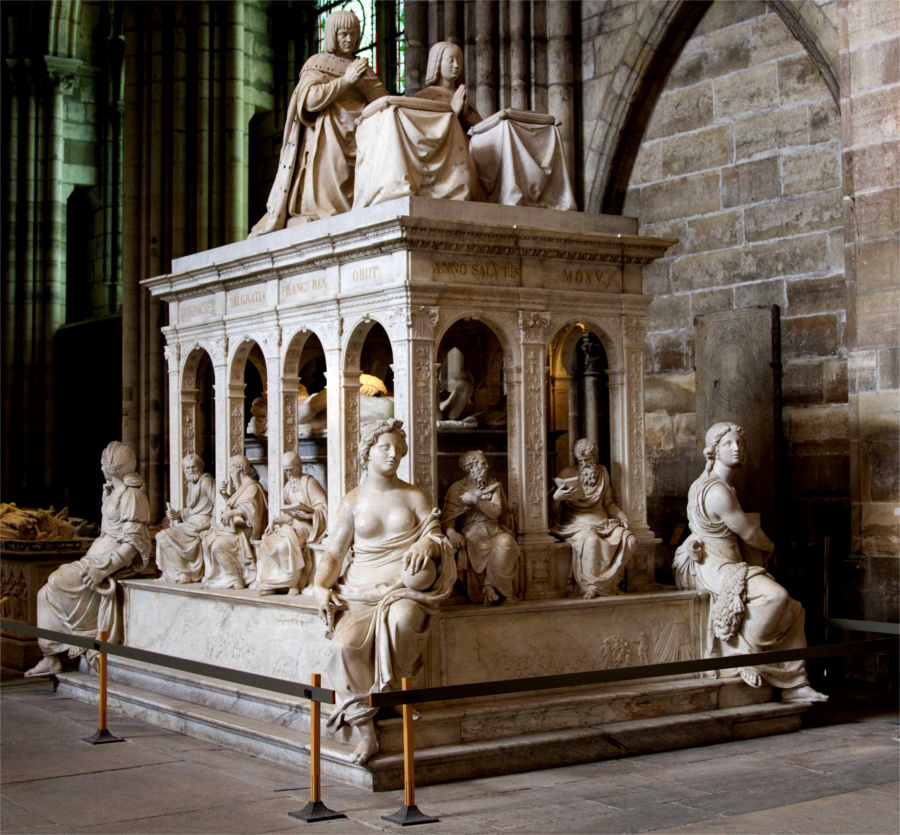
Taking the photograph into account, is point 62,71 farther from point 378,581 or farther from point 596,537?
point 378,581

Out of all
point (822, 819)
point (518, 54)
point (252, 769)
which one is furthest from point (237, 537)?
point (518, 54)

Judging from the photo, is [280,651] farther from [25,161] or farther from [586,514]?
[25,161]

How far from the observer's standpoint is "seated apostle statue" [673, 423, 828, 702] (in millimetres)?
8492

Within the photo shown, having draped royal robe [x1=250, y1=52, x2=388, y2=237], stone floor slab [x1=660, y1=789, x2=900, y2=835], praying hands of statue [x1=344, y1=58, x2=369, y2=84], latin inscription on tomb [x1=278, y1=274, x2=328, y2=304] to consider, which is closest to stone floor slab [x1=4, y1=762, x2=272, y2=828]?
stone floor slab [x1=660, y1=789, x2=900, y2=835]

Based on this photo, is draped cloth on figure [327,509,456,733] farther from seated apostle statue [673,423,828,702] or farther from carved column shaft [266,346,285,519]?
seated apostle statue [673,423,828,702]

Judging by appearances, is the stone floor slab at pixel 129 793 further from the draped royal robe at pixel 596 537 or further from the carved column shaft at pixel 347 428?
the draped royal robe at pixel 596 537

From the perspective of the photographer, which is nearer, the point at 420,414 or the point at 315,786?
the point at 315,786

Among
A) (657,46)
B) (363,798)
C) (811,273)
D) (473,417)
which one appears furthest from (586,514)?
(657,46)

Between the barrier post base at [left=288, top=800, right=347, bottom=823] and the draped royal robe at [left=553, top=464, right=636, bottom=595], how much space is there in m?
2.49

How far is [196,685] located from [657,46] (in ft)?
22.6

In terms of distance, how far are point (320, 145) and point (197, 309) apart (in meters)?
1.57

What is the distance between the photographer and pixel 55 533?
41.1 ft

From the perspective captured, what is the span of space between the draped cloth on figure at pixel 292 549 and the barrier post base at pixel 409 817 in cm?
→ 255

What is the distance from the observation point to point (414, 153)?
8680 mm
